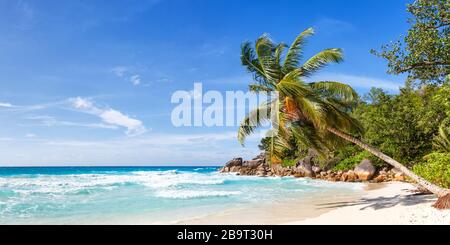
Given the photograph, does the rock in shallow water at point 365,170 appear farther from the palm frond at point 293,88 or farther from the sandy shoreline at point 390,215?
the palm frond at point 293,88

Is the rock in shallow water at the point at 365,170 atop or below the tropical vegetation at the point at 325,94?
below

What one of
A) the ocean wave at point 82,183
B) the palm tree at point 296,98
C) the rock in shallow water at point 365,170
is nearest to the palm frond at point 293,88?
the palm tree at point 296,98

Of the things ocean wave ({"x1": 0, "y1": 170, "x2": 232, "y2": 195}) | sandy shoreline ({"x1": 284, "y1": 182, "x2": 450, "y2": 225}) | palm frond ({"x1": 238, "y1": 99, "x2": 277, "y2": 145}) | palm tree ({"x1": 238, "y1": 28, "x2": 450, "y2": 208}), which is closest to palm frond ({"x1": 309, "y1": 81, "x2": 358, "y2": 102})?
palm tree ({"x1": 238, "y1": 28, "x2": 450, "y2": 208})

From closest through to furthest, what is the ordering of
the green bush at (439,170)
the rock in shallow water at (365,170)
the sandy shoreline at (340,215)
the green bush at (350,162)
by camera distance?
the sandy shoreline at (340,215)
the green bush at (439,170)
the rock in shallow water at (365,170)
the green bush at (350,162)

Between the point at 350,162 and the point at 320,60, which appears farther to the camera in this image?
the point at 350,162

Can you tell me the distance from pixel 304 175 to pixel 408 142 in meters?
14.4

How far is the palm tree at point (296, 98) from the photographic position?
11281mm

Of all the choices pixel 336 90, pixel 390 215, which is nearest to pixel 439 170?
pixel 390 215

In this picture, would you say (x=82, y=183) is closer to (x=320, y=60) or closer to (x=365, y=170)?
(x=365, y=170)

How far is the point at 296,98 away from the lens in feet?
37.6

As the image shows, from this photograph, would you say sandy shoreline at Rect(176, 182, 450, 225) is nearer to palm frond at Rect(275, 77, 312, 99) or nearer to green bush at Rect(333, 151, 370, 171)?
palm frond at Rect(275, 77, 312, 99)

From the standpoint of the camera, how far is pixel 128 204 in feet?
55.4

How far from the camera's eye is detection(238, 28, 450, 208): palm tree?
1128cm
